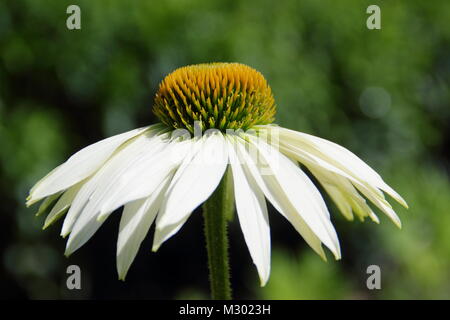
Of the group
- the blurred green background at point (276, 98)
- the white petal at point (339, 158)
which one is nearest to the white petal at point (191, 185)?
the white petal at point (339, 158)

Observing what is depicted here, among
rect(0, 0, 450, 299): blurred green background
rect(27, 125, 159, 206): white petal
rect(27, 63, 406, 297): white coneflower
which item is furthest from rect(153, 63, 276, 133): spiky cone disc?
rect(0, 0, 450, 299): blurred green background

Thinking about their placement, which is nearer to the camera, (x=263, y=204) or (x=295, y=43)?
(x=263, y=204)

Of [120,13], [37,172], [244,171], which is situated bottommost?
[37,172]

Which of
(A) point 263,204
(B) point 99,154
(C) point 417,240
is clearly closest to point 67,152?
(C) point 417,240

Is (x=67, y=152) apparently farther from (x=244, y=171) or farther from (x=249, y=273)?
(x=244, y=171)

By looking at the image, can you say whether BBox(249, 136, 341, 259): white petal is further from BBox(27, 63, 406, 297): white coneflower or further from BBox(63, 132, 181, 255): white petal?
BBox(63, 132, 181, 255): white petal

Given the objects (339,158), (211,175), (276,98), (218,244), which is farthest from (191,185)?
(276,98)
